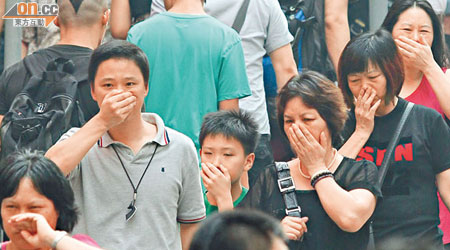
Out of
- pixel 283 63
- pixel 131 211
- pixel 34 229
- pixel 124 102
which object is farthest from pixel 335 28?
pixel 34 229

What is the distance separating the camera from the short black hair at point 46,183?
383cm

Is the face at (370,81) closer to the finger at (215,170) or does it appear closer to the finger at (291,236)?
the finger at (215,170)

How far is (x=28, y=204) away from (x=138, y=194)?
0.66 meters

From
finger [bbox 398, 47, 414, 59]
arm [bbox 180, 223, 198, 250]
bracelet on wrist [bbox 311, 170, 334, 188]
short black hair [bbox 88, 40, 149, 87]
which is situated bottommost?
arm [bbox 180, 223, 198, 250]

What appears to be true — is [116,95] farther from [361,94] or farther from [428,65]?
[428,65]

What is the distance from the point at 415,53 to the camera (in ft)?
18.3

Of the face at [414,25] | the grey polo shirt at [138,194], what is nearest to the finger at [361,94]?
the face at [414,25]

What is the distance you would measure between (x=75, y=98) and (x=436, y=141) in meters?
2.05

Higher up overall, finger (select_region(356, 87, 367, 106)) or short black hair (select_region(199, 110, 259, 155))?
finger (select_region(356, 87, 367, 106))

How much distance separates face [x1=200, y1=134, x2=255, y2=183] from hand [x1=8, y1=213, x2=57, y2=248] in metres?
1.48

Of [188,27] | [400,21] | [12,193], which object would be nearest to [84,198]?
[12,193]

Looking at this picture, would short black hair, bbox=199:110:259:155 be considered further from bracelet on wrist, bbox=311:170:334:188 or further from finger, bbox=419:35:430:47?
finger, bbox=419:35:430:47

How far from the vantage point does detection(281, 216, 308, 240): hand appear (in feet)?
13.9

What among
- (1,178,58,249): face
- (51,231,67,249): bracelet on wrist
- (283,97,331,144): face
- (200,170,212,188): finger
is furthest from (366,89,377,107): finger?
(51,231,67,249): bracelet on wrist
